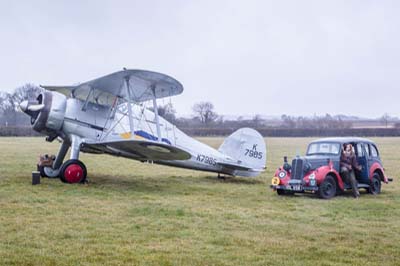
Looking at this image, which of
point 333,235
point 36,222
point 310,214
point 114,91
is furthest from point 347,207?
point 114,91

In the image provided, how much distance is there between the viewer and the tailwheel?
11.2 metres

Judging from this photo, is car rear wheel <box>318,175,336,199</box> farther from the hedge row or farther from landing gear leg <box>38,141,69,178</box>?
the hedge row

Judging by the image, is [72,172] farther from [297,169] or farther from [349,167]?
[349,167]

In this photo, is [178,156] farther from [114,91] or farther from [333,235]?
[333,235]

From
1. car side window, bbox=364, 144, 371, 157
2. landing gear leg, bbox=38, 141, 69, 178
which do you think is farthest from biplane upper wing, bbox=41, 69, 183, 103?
car side window, bbox=364, 144, 371, 157

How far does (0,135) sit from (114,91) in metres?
52.5

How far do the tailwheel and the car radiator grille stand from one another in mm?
4780

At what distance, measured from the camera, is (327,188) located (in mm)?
10266

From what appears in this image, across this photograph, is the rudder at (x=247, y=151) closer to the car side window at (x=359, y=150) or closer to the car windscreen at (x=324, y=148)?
the car windscreen at (x=324, y=148)

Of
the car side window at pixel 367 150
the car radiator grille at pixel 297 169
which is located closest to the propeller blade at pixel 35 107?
the car radiator grille at pixel 297 169

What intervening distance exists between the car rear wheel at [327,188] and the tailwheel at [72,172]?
535cm

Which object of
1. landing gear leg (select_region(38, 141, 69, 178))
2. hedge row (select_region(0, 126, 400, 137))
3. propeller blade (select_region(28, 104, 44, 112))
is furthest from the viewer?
hedge row (select_region(0, 126, 400, 137))

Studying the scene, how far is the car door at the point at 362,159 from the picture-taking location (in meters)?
11.1

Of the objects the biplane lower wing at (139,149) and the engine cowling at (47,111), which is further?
the engine cowling at (47,111)
